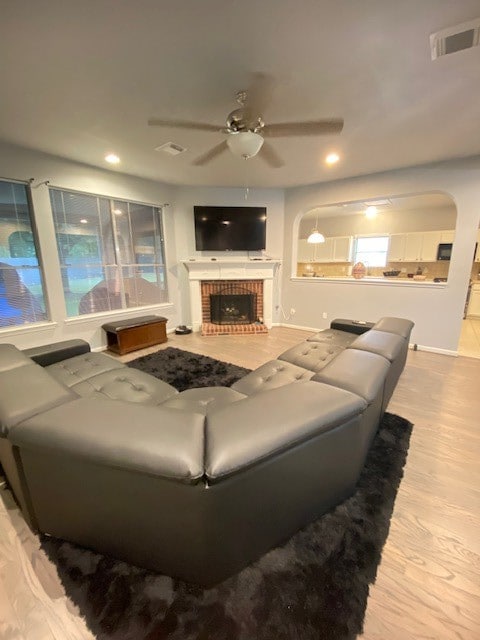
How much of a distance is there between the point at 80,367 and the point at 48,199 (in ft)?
7.85

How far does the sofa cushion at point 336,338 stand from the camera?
288 centimetres

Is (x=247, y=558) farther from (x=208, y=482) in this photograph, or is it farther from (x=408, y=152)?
(x=408, y=152)

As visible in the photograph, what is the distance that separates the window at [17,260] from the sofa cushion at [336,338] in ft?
11.4

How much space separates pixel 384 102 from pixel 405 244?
5282 mm

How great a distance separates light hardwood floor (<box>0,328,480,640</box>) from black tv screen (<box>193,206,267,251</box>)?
3775 millimetres

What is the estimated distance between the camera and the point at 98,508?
1.02 meters

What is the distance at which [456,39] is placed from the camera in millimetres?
1479

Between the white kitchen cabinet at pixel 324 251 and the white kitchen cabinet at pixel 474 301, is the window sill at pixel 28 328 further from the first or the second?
the white kitchen cabinet at pixel 474 301

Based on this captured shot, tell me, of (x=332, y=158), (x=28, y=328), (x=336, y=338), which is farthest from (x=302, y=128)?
(x=28, y=328)

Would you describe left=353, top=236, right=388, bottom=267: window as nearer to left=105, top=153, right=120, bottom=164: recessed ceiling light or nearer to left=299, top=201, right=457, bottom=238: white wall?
left=299, top=201, right=457, bottom=238: white wall

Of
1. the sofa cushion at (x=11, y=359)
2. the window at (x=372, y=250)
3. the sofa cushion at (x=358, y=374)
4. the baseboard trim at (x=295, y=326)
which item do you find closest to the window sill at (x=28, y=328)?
the sofa cushion at (x=11, y=359)

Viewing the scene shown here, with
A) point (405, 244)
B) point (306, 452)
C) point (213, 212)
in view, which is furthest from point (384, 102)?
point (405, 244)

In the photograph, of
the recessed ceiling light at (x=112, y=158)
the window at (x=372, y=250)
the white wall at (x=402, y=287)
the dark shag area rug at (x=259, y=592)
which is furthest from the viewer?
the window at (x=372, y=250)

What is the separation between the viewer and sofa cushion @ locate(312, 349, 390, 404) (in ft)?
4.28
